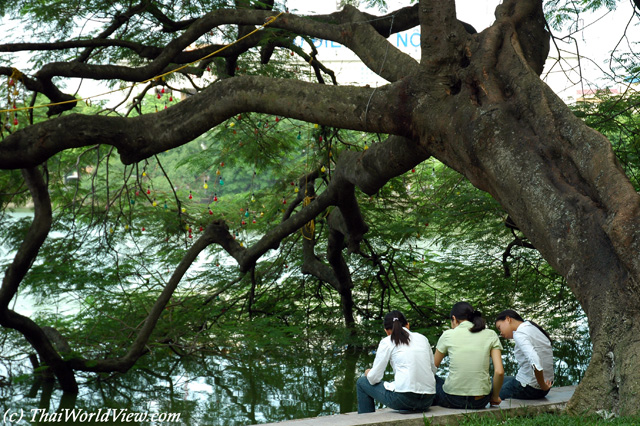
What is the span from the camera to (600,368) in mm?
3771

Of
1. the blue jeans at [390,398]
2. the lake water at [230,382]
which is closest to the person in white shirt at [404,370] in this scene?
the blue jeans at [390,398]

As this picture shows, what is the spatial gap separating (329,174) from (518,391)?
148 inches

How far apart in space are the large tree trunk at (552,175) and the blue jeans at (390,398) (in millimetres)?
1056

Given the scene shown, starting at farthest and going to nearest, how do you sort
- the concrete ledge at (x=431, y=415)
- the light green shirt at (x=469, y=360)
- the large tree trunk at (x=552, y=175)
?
1. the light green shirt at (x=469, y=360)
2. the concrete ledge at (x=431, y=415)
3. the large tree trunk at (x=552, y=175)

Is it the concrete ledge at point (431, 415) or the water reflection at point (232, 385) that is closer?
the concrete ledge at point (431, 415)

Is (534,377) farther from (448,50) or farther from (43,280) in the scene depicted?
(43,280)

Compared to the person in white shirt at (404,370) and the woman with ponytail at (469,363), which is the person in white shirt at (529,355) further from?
the person in white shirt at (404,370)

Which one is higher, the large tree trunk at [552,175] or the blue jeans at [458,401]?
the large tree trunk at [552,175]

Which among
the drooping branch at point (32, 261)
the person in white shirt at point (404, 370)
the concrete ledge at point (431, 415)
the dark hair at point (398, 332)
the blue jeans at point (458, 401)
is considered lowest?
the concrete ledge at point (431, 415)

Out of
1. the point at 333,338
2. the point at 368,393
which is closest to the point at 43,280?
the point at 333,338

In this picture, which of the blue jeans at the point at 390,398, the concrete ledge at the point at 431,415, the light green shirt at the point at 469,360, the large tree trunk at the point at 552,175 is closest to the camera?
the large tree trunk at the point at 552,175

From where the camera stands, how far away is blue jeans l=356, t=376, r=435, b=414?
15.0ft

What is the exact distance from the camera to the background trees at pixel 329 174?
4113mm

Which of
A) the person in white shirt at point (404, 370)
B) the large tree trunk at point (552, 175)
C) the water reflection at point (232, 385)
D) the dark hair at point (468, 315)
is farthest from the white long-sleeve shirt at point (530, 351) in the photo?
the water reflection at point (232, 385)
